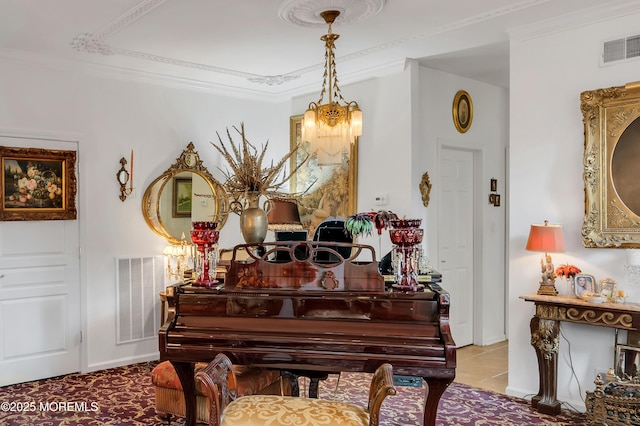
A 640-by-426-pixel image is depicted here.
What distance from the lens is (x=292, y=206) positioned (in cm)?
584

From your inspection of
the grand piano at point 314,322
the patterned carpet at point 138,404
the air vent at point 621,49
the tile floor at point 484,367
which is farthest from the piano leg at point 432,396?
the air vent at point 621,49

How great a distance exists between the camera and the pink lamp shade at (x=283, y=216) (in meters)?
5.74

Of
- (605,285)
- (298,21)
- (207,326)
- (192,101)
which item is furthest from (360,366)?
(192,101)

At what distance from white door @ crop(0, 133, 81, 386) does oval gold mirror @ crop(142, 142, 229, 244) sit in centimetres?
77

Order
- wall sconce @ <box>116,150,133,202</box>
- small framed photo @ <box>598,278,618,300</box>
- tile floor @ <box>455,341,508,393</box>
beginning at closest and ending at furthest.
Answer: small framed photo @ <box>598,278,618,300</box> < tile floor @ <box>455,341,508,393</box> < wall sconce @ <box>116,150,133,202</box>

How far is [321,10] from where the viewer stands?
12.6 ft

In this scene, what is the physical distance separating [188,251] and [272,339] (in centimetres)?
293

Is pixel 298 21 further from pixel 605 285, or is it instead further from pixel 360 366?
pixel 605 285

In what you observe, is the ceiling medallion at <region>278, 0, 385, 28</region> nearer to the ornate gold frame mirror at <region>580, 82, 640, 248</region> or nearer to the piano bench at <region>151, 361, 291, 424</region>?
the ornate gold frame mirror at <region>580, 82, 640, 248</region>

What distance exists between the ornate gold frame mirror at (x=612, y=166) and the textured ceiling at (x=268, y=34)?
0.61 m

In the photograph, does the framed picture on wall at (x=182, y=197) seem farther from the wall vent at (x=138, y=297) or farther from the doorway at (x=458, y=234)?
the doorway at (x=458, y=234)

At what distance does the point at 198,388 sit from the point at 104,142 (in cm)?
287

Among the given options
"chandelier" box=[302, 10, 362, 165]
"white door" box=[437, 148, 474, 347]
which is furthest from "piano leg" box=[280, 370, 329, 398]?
"white door" box=[437, 148, 474, 347]

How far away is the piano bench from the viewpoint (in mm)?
3561
